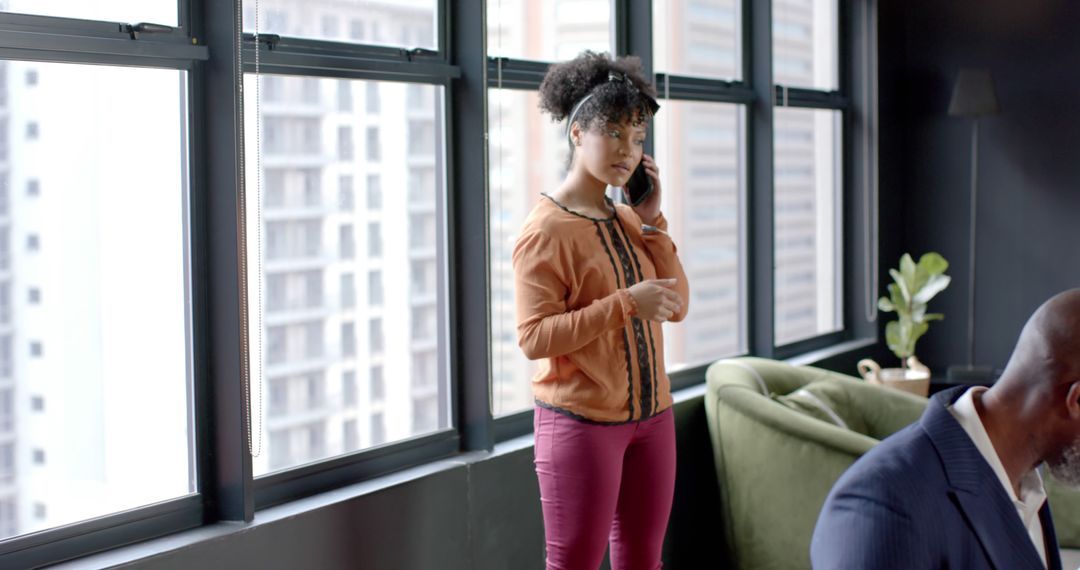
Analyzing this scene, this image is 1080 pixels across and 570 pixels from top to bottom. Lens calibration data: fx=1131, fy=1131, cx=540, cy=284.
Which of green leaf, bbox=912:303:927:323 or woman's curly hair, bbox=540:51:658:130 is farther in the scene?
green leaf, bbox=912:303:927:323

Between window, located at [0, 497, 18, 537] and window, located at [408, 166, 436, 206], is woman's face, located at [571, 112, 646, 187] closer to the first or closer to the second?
window, located at [408, 166, 436, 206]

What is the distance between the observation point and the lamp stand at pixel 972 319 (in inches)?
212

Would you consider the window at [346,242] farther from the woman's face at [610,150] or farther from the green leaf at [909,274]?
the green leaf at [909,274]

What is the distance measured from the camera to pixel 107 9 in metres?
2.30

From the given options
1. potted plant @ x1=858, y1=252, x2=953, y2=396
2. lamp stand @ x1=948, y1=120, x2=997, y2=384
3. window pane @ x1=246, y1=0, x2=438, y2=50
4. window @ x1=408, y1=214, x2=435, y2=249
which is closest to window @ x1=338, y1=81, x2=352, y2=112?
window pane @ x1=246, y1=0, x2=438, y2=50

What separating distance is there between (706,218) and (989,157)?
2.00 metres

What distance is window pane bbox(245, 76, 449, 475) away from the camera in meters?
2.66

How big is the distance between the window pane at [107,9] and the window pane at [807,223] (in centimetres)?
→ 298

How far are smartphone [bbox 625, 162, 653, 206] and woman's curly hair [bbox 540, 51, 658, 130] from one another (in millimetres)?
177

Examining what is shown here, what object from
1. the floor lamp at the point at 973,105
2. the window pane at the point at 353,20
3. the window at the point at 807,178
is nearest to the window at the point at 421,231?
the window pane at the point at 353,20

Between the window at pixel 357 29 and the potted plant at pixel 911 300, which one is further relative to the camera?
the potted plant at pixel 911 300

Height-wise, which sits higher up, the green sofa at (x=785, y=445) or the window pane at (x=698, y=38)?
the window pane at (x=698, y=38)

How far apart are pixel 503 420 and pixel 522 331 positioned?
2.72 ft

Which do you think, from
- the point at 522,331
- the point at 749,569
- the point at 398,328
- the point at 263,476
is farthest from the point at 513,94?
the point at 749,569
